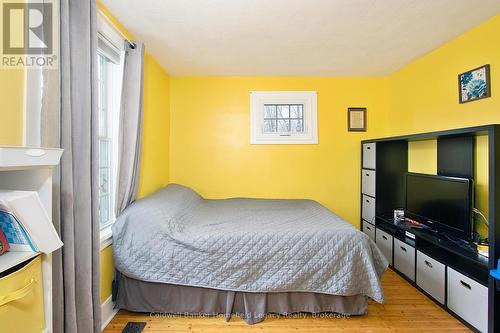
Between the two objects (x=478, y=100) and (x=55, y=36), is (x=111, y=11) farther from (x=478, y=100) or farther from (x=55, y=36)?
(x=478, y=100)

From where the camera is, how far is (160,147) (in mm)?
3090

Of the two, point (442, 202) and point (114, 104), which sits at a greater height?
point (114, 104)

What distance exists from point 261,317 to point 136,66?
247 centimetres

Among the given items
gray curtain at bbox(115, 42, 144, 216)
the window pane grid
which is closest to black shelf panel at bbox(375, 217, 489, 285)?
the window pane grid

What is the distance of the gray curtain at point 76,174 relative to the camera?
129cm

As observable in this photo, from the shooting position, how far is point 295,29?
2.18m

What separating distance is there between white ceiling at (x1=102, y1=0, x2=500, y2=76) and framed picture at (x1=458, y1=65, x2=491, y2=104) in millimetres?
415

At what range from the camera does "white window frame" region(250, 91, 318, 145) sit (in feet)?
11.3

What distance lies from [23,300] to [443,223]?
297 cm

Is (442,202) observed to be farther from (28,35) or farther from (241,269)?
(28,35)

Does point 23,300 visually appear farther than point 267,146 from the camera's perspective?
No

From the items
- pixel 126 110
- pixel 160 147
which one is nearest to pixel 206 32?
pixel 126 110

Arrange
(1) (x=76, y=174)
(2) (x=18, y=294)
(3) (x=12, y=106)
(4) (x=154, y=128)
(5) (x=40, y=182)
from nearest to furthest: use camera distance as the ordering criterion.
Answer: (2) (x=18, y=294) → (5) (x=40, y=182) → (3) (x=12, y=106) → (1) (x=76, y=174) → (4) (x=154, y=128)

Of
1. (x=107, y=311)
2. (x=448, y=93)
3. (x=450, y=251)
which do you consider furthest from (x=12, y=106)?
(x=448, y=93)
